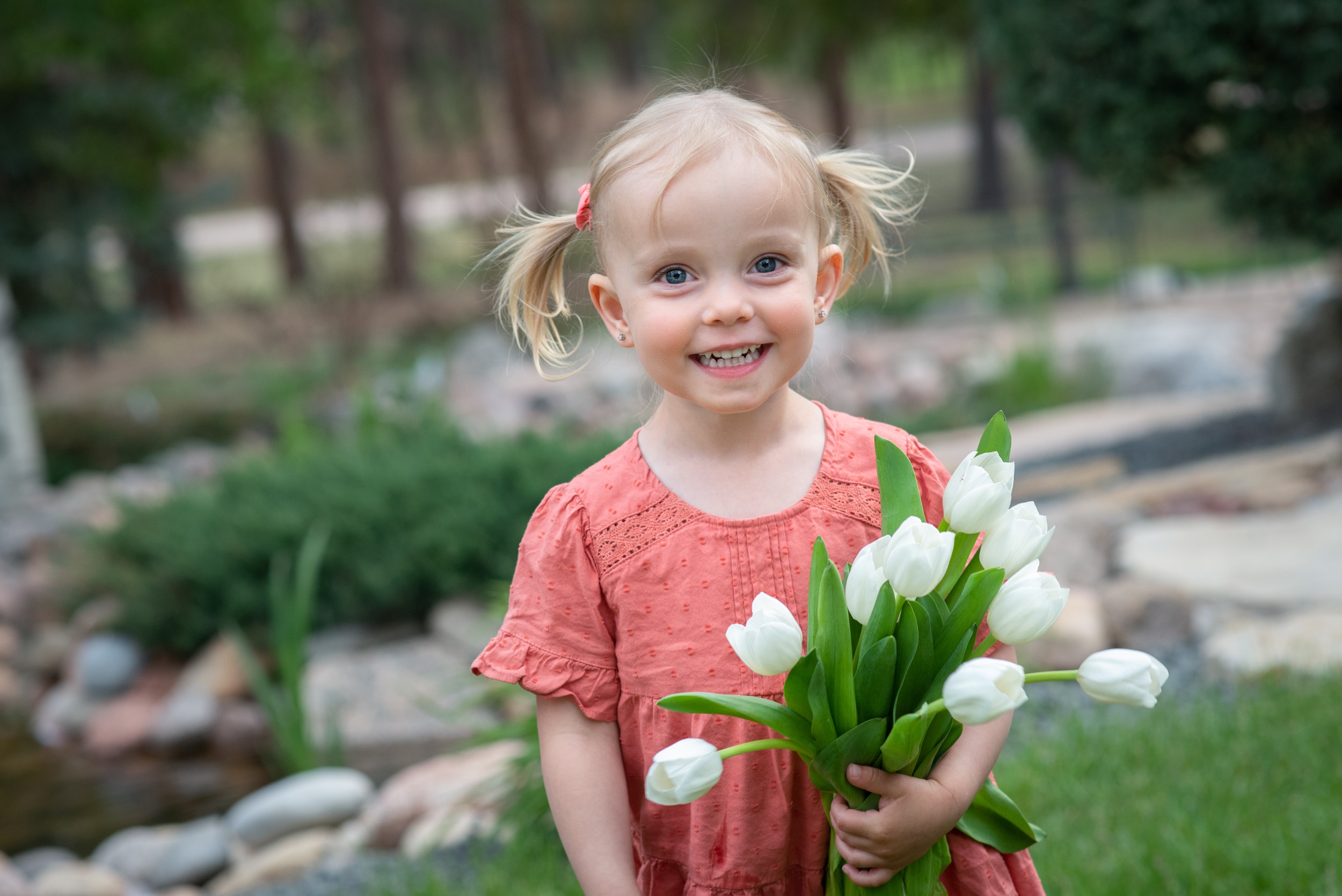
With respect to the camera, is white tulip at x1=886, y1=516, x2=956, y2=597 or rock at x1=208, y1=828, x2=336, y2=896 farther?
rock at x1=208, y1=828, x2=336, y2=896

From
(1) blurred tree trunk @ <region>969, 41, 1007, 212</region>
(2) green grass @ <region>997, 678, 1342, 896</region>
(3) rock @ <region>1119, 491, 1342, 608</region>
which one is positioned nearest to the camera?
(2) green grass @ <region>997, 678, 1342, 896</region>

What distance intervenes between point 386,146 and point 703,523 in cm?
1696

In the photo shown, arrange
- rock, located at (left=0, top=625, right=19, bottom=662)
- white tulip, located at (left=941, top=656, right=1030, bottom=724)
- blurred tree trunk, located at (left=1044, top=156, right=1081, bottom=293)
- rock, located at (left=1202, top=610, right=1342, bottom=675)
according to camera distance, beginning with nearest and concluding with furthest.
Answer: white tulip, located at (left=941, top=656, right=1030, bottom=724), rock, located at (left=1202, top=610, right=1342, bottom=675), rock, located at (left=0, top=625, right=19, bottom=662), blurred tree trunk, located at (left=1044, top=156, right=1081, bottom=293)

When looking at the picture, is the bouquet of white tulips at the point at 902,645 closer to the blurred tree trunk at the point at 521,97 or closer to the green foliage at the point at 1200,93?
the green foliage at the point at 1200,93

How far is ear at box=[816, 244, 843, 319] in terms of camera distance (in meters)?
1.49

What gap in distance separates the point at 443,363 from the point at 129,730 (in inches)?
254

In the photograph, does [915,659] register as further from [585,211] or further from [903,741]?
[585,211]

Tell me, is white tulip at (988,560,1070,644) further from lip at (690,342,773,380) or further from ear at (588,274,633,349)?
ear at (588,274,633,349)

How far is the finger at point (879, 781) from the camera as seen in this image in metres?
1.24

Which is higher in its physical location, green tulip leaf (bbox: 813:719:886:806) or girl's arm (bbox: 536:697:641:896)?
green tulip leaf (bbox: 813:719:886:806)

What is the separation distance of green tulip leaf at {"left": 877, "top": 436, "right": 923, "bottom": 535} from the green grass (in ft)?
4.17

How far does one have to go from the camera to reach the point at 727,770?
1.43m

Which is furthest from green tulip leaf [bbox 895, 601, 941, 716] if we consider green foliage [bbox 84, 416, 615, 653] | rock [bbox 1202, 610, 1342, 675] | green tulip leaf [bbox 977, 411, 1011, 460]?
green foliage [bbox 84, 416, 615, 653]

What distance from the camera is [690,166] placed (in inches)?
53.4
